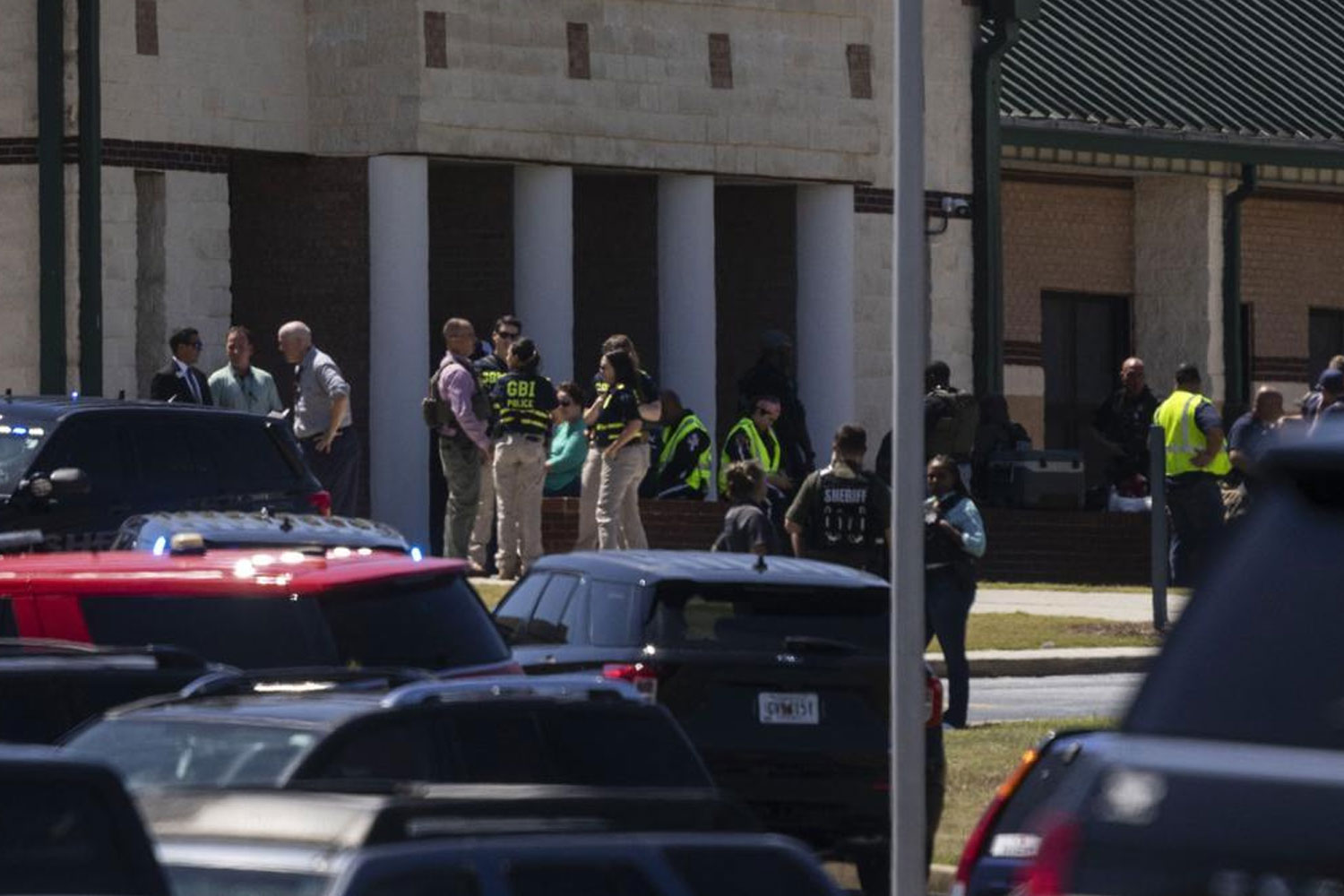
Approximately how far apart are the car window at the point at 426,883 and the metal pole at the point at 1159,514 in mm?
17533

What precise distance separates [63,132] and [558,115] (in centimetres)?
491

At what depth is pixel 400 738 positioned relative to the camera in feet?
26.1

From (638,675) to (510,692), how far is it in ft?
12.8

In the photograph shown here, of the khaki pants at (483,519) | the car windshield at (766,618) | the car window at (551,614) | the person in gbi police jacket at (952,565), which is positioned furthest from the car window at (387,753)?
the khaki pants at (483,519)

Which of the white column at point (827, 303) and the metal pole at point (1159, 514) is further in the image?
the white column at point (827, 303)

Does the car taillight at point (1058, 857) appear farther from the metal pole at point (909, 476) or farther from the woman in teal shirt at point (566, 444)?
the woman in teal shirt at point (566, 444)

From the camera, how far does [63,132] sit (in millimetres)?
27234

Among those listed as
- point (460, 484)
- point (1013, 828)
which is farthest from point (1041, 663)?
point (1013, 828)

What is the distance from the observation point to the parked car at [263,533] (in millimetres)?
12555

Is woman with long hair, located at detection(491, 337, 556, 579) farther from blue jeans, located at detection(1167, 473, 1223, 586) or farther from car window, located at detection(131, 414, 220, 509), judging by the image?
car window, located at detection(131, 414, 220, 509)

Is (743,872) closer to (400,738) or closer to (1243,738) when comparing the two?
(1243,738)

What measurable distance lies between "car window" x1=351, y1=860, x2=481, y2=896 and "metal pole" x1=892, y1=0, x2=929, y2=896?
12.8ft

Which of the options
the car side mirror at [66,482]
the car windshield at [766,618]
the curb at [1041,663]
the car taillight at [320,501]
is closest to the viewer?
the car windshield at [766,618]

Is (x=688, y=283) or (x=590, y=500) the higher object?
(x=688, y=283)
